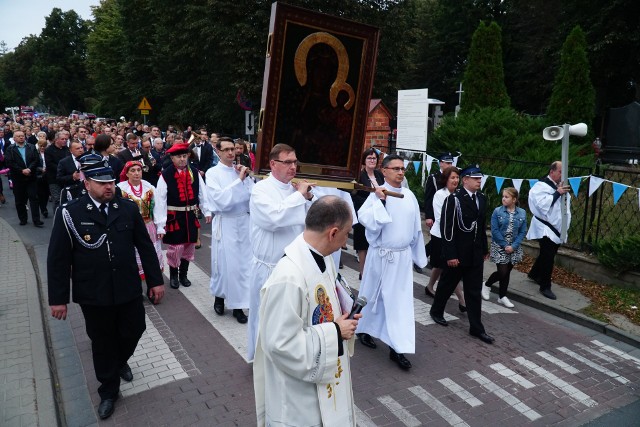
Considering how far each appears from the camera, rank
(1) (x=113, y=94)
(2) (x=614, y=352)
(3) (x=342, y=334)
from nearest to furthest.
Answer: (3) (x=342, y=334)
(2) (x=614, y=352)
(1) (x=113, y=94)

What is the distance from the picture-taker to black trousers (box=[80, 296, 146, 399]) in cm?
424

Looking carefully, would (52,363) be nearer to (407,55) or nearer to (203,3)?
(203,3)

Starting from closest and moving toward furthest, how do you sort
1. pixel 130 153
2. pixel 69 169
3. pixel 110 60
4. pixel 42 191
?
pixel 69 169
pixel 130 153
pixel 42 191
pixel 110 60

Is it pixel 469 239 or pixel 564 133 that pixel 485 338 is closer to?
pixel 469 239

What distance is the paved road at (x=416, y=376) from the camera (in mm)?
4406

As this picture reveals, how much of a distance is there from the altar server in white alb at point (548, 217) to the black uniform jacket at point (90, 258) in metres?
5.93

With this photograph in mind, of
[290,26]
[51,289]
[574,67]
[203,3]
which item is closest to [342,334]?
[51,289]

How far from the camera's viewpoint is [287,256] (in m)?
2.67

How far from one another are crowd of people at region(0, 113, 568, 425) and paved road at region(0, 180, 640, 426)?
0.95ft

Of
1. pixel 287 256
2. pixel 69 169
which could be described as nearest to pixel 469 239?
pixel 287 256

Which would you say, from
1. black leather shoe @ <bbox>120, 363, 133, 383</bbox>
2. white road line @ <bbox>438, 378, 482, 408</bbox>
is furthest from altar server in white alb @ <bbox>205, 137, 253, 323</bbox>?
white road line @ <bbox>438, 378, 482, 408</bbox>

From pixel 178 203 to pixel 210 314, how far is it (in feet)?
5.88

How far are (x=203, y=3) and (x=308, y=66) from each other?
20.4 meters

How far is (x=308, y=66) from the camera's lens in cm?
466
